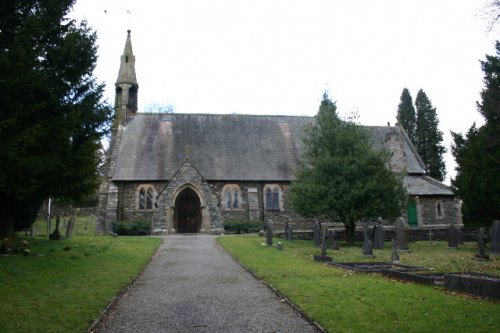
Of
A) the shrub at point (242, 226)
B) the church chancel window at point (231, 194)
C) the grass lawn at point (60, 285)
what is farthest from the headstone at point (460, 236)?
the grass lawn at point (60, 285)

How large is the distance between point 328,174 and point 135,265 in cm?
1187

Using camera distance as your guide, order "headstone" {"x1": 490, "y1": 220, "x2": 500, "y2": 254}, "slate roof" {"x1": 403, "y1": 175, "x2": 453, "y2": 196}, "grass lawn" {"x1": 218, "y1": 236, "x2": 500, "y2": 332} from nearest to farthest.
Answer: "grass lawn" {"x1": 218, "y1": 236, "x2": 500, "y2": 332} → "headstone" {"x1": 490, "y1": 220, "x2": 500, "y2": 254} → "slate roof" {"x1": 403, "y1": 175, "x2": 453, "y2": 196}

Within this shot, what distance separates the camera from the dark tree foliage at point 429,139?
52.0 m

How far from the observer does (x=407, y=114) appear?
55.8 meters

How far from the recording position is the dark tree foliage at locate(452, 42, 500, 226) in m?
20.8

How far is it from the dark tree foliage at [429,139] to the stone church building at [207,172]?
15.2 m

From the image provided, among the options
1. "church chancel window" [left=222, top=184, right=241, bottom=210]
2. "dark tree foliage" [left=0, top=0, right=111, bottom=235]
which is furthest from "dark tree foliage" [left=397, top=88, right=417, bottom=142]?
"dark tree foliage" [left=0, top=0, right=111, bottom=235]

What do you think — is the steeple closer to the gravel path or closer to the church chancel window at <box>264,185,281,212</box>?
the church chancel window at <box>264,185,281,212</box>

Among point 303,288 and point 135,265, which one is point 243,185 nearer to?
point 135,265

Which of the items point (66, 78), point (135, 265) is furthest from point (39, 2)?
point (135, 265)

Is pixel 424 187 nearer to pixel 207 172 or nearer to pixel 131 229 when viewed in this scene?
pixel 207 172

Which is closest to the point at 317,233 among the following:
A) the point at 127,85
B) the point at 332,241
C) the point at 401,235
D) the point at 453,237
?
the point at 332,241

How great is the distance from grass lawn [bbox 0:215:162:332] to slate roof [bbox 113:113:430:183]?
53.3ft

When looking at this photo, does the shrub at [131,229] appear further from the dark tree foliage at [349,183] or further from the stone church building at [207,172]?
the dark tree foliage at [349,183]
